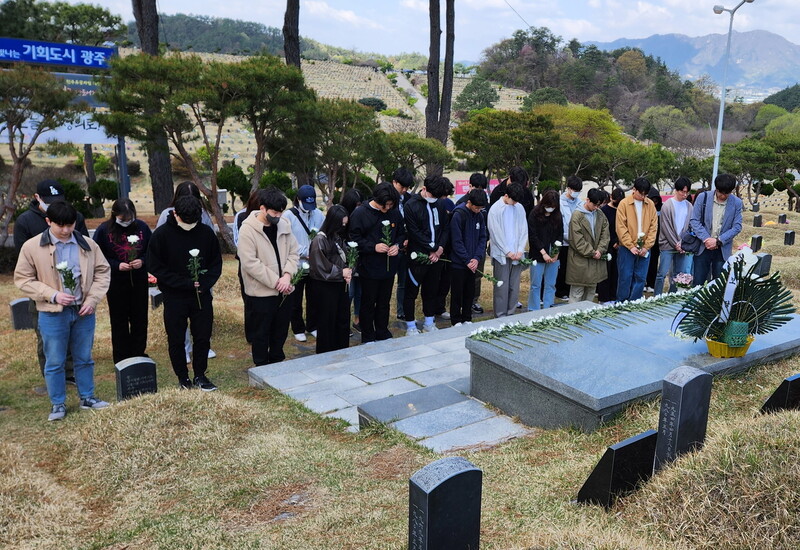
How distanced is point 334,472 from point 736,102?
263 ft

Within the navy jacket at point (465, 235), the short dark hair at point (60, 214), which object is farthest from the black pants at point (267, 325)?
the navy jacket at point (465, 235)

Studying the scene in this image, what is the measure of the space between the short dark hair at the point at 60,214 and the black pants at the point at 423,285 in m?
3.62

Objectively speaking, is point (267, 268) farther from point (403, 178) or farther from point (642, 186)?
point (642, 186)

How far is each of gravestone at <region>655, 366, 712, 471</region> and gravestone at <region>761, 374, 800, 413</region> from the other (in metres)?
0.76

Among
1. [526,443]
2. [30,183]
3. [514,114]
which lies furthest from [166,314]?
[30,183]

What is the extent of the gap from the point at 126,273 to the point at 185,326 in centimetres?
83

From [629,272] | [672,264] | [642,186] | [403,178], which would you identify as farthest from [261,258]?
[672,264]

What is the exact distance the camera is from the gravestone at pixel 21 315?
789 cm

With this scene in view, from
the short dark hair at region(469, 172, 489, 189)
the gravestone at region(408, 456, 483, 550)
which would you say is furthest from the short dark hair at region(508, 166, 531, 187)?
the gravestone at region(408, 456, 483, 550)

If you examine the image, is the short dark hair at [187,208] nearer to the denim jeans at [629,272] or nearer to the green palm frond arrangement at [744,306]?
the green palm frond arrangement at [744,306]

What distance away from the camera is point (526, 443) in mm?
4285

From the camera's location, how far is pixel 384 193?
6.64 m

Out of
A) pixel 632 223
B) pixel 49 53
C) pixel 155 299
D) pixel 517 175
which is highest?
pixel 49 53

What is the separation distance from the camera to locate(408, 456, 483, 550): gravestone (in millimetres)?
2684
